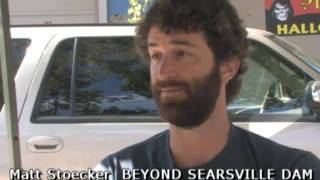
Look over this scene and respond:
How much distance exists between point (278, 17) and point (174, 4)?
28.1 ft

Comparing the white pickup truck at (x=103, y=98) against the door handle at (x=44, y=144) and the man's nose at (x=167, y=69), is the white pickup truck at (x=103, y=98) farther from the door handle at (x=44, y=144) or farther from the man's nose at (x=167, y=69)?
the man's nose at (x=167, y=69)

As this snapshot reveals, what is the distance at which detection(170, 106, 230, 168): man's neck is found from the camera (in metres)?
1.72

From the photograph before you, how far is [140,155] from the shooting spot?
1.82 metres

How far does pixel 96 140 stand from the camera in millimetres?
3570

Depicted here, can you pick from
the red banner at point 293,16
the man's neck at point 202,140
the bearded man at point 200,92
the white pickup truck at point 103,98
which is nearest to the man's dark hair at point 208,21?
the bearded man at point 200,92

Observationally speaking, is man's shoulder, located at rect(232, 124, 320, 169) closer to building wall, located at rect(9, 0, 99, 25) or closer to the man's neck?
the man's neck

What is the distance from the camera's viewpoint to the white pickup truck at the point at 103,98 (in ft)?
11.7

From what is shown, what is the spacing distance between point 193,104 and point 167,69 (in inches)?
5.1

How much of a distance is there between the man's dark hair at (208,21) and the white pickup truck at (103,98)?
1831 millimetres

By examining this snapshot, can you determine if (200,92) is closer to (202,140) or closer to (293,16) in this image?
(202,140)

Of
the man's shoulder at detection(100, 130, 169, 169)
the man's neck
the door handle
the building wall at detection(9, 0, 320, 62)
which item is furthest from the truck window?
the building wall at detection(9, 0, 320, 62)

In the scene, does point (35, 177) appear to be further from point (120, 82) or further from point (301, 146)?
point (301, 146)

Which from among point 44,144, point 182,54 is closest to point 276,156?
point 182,54

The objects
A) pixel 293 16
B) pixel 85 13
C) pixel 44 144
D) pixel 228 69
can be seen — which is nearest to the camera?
pixel 228 69
